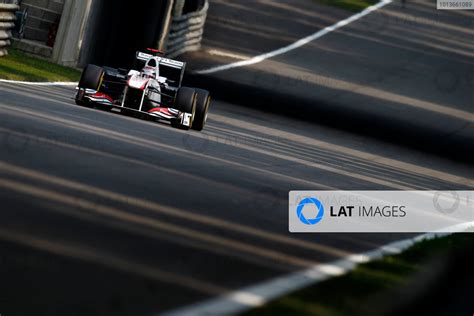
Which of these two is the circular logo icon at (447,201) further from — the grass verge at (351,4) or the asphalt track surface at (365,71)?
the grass verge at (351,4)

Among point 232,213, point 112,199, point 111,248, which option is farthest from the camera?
point 232,213

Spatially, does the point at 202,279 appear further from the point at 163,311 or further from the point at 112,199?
the point at 112,199

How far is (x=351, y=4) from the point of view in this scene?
1982 inches

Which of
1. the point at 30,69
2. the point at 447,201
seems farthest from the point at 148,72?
the point at 447,201

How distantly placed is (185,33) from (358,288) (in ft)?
95.0

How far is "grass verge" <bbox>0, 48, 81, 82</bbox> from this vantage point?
21.6 m

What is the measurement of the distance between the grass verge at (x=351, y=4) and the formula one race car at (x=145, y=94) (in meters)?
30.8

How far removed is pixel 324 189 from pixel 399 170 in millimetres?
6251

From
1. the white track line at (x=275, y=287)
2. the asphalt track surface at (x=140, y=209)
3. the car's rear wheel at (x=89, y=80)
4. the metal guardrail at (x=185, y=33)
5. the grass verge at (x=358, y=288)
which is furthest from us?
the metal guardrail at (x=185, y=33)

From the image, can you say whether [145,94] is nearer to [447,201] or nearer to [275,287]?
[447,201]

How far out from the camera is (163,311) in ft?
20.2

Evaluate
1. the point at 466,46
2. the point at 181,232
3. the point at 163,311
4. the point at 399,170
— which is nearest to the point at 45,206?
the point at 181,232

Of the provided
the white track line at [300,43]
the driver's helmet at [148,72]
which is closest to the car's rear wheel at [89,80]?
the driver's helmet at [148,72]

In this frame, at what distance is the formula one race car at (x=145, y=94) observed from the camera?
18141mm
